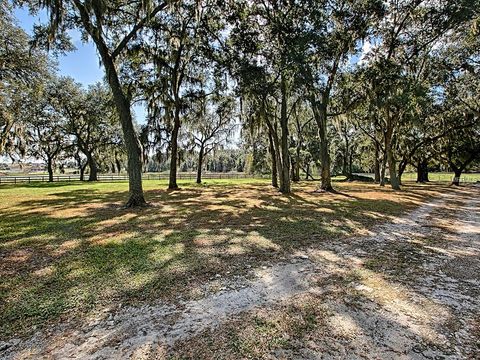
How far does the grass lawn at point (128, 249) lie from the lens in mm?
3049

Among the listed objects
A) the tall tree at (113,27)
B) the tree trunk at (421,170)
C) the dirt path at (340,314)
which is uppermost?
the tall tree at (113,27)

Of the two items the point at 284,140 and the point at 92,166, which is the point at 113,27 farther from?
the point at 92,166

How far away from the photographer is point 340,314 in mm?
2664

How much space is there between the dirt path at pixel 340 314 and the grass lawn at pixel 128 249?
1.23 feet

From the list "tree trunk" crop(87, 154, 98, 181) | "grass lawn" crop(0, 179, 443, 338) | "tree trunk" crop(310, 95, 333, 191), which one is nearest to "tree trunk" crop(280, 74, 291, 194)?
"tree trunk" crop(310, 95, 333, 191)

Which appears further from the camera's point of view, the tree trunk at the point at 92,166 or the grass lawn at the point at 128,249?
the tree trunk at the point at 92,166

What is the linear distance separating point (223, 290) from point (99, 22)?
7.95 m

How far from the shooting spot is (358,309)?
9.04 ft

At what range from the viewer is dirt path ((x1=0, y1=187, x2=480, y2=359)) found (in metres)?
2.18

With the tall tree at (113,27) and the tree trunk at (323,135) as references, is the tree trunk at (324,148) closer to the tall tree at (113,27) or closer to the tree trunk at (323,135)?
the tree trunk at (323,135)

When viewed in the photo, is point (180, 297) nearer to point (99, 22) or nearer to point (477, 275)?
point (477, 275)

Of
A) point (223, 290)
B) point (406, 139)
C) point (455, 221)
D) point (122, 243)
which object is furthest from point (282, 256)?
point (406, 139)

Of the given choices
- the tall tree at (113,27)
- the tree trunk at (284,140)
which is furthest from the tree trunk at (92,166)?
the tree trunk at (284,140)

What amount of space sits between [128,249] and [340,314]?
356cm
